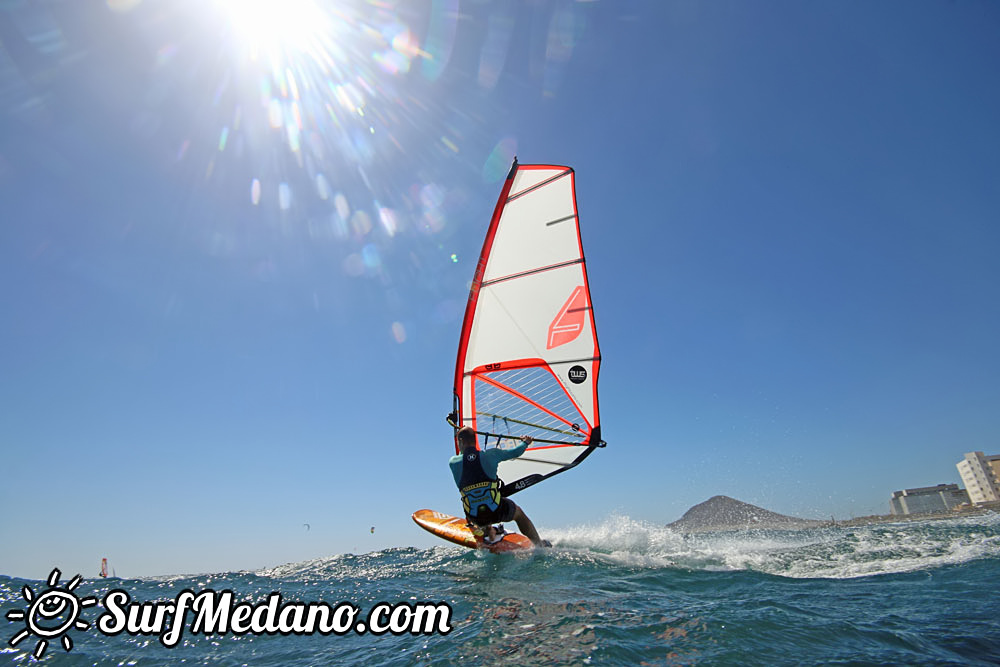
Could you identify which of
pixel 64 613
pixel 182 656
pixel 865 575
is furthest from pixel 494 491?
pixel 64 613

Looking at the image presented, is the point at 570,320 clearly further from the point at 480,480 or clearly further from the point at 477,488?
the point at 477,488

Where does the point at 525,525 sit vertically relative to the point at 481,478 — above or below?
below

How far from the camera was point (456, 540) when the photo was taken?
8242 mm

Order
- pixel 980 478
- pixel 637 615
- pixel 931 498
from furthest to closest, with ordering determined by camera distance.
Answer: pixel 980 478
pixel 931 498
pixel 637 615

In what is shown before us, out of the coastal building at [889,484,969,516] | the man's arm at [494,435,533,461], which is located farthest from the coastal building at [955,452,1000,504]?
the man's arm at [494,435,533,461]

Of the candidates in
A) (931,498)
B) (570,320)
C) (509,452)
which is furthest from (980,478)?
(509,452)

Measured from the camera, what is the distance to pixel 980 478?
76.3 meters

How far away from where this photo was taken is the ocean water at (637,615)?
2.71 metres

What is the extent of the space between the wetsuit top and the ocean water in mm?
884

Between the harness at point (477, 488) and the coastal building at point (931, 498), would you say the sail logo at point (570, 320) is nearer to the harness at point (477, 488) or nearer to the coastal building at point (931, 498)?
the harness at point (477, 488)

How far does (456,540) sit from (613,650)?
6.11m

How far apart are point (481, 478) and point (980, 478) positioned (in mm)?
114344

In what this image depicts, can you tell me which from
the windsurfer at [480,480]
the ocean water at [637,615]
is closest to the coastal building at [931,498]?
the ocean water at [637,615]

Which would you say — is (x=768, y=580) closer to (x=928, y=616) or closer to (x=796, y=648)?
(x=928, y=616)
